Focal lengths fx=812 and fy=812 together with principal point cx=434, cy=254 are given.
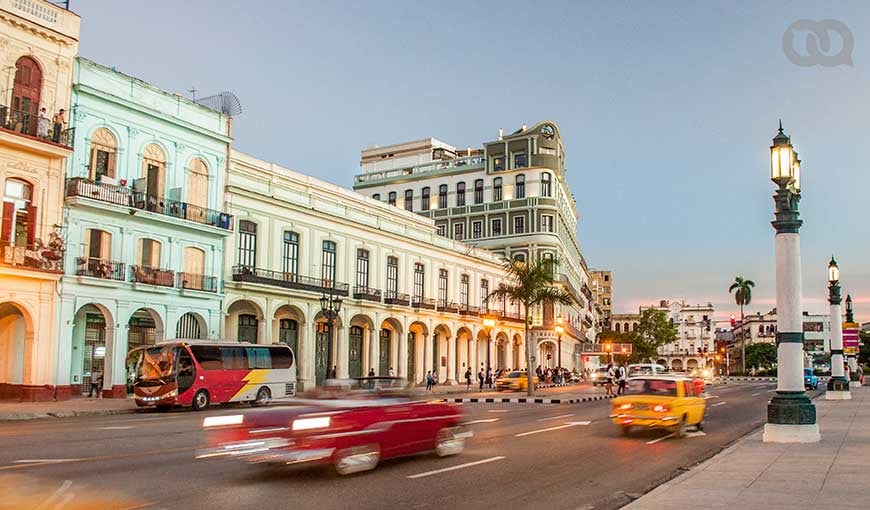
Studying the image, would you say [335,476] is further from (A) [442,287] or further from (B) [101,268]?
(A) [442,287]

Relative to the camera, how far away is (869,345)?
131 m

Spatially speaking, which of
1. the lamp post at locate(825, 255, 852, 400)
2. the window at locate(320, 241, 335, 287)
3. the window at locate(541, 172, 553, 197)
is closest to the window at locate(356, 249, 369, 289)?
the window at locate(320, 241, 335, 287)

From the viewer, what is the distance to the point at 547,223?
273ft

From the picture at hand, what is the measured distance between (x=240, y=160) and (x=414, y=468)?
36652 mm

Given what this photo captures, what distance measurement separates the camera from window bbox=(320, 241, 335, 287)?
1969 inches

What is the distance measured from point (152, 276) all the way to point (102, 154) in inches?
234

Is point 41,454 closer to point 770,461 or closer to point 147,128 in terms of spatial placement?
point 770,461

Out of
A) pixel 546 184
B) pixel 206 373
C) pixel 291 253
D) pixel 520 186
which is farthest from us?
pixel 520 186

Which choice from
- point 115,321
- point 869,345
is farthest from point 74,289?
point 869,345

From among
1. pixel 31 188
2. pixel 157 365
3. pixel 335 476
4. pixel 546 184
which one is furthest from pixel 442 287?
pixel 335 476

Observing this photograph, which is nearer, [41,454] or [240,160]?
[41,454]

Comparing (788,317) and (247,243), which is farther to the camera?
(247,243)

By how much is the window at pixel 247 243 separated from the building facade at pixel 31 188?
1160cm

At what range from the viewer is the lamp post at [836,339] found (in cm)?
3538
